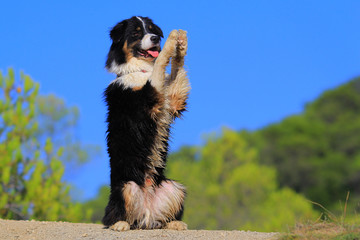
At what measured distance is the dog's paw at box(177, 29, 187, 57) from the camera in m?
7.63

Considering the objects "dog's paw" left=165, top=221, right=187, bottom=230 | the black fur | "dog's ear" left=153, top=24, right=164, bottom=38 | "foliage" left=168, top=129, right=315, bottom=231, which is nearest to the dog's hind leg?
the black fur

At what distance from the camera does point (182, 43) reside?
7.70 meters

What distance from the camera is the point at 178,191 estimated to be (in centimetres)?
786

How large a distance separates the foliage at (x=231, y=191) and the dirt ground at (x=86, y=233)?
25.0 m

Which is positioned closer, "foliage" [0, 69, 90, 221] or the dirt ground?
the dirt ground

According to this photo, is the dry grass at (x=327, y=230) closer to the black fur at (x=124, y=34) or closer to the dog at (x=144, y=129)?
the dog at (x=144, y=129)

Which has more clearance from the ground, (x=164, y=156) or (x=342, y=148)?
(x=342, y=148)

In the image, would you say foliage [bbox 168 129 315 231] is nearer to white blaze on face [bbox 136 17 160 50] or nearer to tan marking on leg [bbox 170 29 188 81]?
tan marking on leg [bbox 170 29 188 81]

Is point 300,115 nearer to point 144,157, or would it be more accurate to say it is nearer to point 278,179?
point 278,179

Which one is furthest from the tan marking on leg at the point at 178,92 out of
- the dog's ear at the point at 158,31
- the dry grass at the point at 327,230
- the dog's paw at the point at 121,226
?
the dry grass at the point at 327,230

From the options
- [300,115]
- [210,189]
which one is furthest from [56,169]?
Answer: [300,115]

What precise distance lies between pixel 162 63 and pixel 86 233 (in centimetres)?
275

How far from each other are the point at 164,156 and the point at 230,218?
2900 cm

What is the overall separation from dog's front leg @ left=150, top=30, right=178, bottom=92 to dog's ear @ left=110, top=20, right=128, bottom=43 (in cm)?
111
